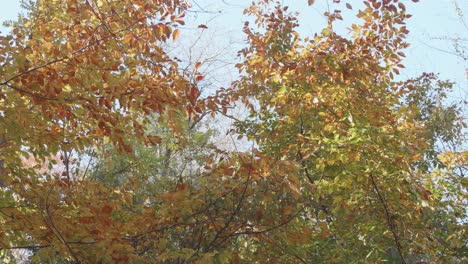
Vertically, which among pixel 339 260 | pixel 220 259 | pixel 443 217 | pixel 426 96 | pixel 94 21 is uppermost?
pixel 426 96

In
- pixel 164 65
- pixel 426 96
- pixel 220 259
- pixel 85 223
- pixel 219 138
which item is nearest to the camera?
pixel 220 259

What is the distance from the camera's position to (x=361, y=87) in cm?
472

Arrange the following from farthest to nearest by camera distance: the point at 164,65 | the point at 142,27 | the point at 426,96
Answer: the point at 426,96 → the point at 164,65 → the point at 142,27

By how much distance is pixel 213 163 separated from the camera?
427 cm

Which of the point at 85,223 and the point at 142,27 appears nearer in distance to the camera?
the point at 85,223

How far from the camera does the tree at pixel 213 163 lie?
333 cm

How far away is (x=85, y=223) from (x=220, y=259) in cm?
106

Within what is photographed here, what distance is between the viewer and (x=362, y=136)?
3.56 metres

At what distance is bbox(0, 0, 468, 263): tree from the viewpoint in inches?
131

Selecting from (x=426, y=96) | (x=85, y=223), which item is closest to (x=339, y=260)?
(x=85, y=223)

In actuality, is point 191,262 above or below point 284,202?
below

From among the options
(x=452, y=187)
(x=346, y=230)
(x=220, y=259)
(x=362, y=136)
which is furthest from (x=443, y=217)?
(x=220, y=259)

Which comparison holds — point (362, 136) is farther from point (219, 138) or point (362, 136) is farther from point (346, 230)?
point (219, 138)

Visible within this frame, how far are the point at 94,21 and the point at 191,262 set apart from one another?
8.56 feet
